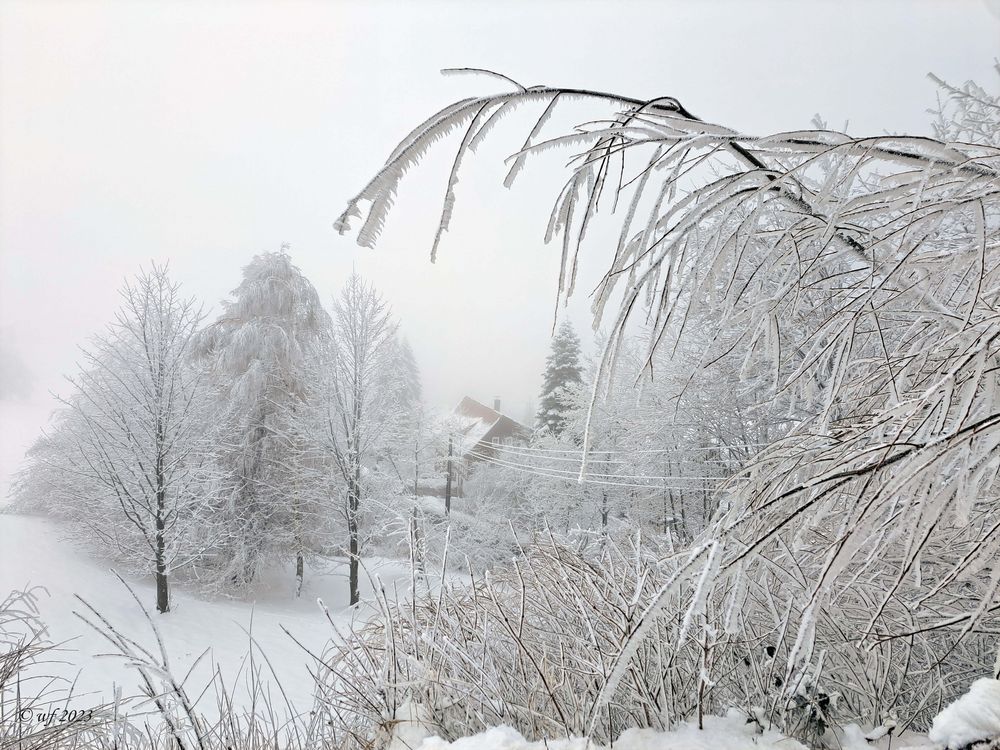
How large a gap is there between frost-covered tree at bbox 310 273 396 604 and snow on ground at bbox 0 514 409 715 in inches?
106

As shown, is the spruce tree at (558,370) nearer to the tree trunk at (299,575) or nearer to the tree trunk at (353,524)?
the tree trunk at (353,524)

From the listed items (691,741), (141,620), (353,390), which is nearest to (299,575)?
(141,620)

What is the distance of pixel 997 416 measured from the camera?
0.62 meters

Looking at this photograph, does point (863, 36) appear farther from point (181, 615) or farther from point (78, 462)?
point (78, 462)

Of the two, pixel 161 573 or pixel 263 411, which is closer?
pixel 161 573

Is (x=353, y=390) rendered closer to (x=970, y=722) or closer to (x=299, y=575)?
(x=299, y=575)

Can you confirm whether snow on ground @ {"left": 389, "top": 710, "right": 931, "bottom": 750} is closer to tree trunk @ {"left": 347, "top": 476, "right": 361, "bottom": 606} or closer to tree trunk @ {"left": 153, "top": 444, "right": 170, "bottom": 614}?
tree trunk @ {"left": 153, "top": 444, "right": 170, "bottom": 614}

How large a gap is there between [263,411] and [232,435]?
42.8 inches

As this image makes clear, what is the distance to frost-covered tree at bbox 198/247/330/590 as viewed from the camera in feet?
38.5

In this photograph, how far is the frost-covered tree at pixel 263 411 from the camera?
1173cm

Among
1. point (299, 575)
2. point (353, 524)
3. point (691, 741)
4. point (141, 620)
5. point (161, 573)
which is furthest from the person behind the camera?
point (353, 524)

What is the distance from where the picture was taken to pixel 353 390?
1248 cm

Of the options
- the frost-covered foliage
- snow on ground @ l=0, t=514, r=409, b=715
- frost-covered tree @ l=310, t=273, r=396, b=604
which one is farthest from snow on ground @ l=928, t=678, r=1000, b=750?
frost-covered tree @ l=310, t=273, r=396, b=604

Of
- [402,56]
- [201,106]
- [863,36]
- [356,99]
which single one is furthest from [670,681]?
[201,106]
